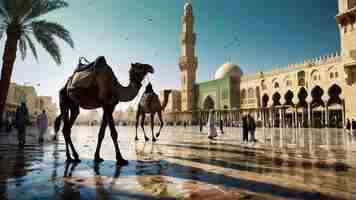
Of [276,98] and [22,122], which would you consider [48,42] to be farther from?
[276,98]

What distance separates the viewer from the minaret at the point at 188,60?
6462 cm

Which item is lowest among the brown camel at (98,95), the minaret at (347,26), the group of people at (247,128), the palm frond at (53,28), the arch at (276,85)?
the group of people at (247,128)

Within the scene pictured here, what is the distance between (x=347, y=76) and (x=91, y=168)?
2708cm

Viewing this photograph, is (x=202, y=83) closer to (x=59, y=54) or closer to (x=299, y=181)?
(x=59, y=54)

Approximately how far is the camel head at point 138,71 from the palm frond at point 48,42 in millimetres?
8736

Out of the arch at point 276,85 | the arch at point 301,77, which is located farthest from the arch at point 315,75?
the arch at point 276,85

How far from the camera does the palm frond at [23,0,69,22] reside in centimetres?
1198

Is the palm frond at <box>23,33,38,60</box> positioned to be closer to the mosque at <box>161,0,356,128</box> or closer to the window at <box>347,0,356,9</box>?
the mosque at <box>161,0,356,128</box>

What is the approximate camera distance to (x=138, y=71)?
5.71m

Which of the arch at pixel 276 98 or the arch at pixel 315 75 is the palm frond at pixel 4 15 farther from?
the arch at pixel 276 98

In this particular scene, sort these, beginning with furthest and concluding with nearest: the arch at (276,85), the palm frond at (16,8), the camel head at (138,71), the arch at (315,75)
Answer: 1. the arch at (276,85)
2. the arch at (315,75)
3. the palm frond at (16,8)
4. the camel head at (138,71)

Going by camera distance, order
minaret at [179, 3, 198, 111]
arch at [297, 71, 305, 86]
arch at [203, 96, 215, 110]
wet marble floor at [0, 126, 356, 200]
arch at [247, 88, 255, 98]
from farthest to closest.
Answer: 1. minaret at [179, 3, 198, 111]
2. arch at [203, 96, 215, 110]
3. arch at [247, 88, 255, 98]
4. arch at [297, 71, 305, 86]
5. wet marble floor at [0, 126, 356, 200]

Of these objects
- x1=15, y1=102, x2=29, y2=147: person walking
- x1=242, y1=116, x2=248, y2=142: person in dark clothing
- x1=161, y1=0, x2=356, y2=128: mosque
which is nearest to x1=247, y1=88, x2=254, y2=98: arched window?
x1=161, y1=0, x2=356, y2=128: mosque

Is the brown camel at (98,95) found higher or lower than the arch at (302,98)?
lower
